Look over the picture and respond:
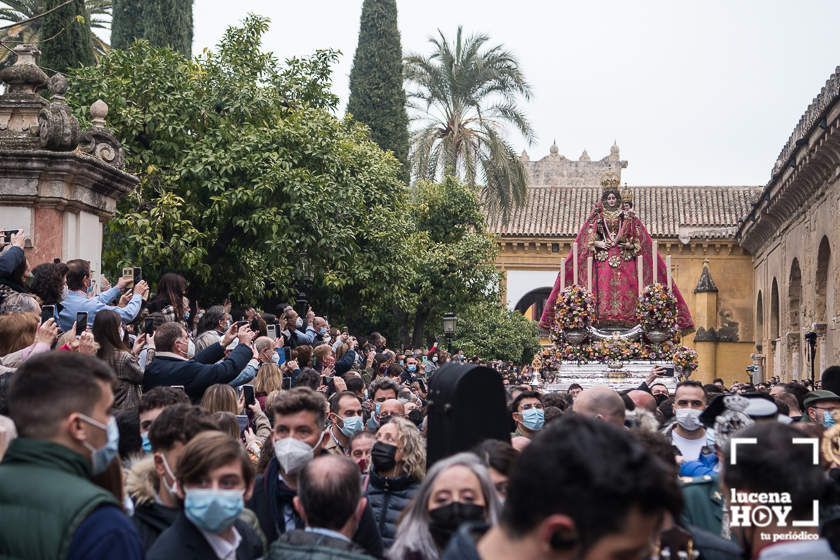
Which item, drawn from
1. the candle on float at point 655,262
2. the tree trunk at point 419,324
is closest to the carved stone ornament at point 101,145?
the candle on float at point 655,262

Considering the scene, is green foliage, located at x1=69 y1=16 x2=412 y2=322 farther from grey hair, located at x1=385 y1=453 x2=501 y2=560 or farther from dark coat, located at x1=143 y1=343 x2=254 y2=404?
grey hair, located at x1=385 y1=453 x2=501 y2=560

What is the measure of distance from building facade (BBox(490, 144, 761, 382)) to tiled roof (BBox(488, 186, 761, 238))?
43 mm

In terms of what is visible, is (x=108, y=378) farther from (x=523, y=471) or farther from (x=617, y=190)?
(x=617, y=190)

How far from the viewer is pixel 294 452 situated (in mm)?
6457

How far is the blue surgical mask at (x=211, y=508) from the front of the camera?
4.90 metres

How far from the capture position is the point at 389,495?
7039 mm

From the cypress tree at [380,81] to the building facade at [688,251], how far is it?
14069 millimetres

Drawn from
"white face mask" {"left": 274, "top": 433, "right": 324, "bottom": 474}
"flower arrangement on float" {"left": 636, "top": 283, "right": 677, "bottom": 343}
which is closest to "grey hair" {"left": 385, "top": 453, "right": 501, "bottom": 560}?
"white face mask" {"left": 274, "top": 433, "right": 324, "bottom": 474}

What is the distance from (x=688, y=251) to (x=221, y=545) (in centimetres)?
5086

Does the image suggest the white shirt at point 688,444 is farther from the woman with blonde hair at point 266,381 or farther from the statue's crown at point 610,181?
the statue's crown at point 610,181

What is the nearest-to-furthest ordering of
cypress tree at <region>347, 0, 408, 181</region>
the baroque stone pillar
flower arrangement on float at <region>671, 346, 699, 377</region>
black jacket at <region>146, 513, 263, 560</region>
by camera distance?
black jacket at <region>146, 513, 263, 560</region> < the baroque stone pillar < flower arrangement on float at <region>671, 346, 699, 377</region> < cypress tree at <region>347, 0, 408, 181</region>

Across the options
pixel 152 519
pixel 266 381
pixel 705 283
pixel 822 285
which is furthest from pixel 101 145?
pixel 705 283

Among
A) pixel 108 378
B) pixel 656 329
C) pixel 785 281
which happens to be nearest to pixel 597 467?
pixel 108 378

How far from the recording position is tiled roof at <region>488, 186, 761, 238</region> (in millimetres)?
55781
